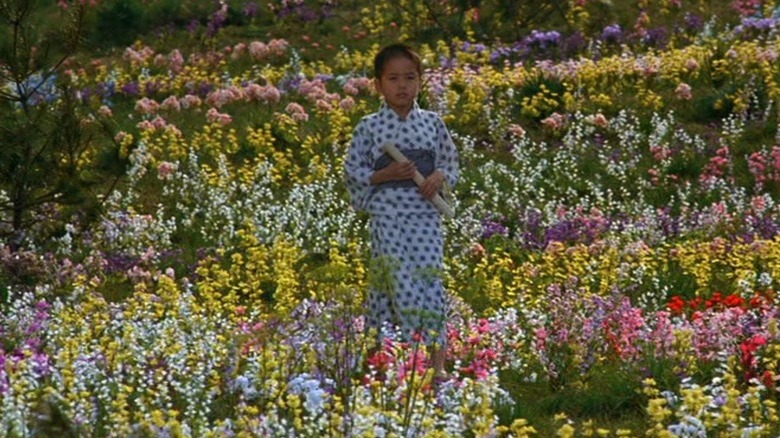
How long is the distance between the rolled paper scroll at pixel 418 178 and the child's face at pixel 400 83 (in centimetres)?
25

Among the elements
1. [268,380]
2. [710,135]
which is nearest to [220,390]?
[268,380]

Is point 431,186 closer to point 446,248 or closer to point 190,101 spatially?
point 446,248

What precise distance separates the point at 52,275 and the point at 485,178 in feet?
14.9

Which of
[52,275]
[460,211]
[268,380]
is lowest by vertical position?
[268,380]

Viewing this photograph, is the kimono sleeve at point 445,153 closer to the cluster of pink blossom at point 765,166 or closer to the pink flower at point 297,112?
the cluster of pink blossom at point 765,166

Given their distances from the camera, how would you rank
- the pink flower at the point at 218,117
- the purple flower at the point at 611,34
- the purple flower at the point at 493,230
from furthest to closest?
1. the purple flower at the point at 611,34
2. the pink flower at the point at 218,117
3. the purple flower at the point at 493,230

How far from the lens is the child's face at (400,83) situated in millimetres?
8531

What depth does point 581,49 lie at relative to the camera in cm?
1986

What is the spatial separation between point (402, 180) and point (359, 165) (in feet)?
1.10

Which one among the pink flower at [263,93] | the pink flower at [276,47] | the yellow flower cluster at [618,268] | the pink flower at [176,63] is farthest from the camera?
the pink flower at [276,47]

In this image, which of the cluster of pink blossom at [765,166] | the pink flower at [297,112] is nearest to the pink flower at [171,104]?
the pink flower at [297,112]

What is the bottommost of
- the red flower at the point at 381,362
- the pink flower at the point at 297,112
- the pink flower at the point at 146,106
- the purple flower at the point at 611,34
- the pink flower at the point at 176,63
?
the red flower at the point at 381,362

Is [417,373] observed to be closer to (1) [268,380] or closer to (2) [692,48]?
(1) [268,380]

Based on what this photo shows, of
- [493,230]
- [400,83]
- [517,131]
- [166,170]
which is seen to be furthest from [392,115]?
[517,131]
